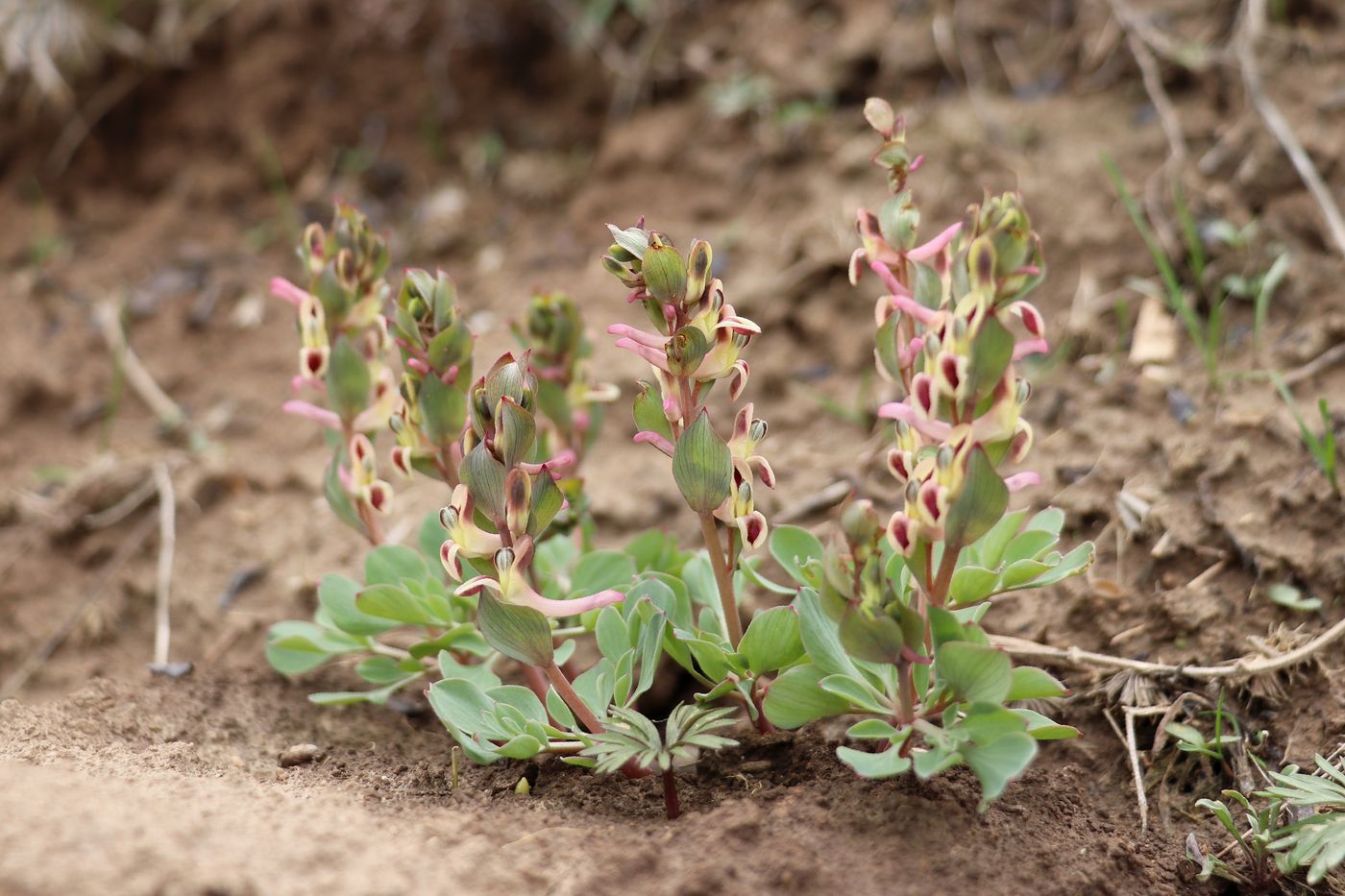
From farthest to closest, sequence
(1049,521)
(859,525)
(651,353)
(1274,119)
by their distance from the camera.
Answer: (1274,119), (1049,521), (651,353), (859,525)

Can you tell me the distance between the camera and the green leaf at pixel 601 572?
7.77ft

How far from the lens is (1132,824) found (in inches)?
85.9

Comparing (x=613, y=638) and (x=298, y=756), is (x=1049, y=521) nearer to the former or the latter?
(x=613, y=638)

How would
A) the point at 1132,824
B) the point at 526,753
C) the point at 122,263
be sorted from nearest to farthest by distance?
the point at 526,753
the point at 1132,824
the point at 122,263

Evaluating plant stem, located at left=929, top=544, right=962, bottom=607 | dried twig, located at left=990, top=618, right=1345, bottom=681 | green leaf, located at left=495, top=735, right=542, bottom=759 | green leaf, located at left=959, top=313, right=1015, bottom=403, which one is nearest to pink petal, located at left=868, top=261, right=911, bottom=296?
green leaf, located at left=959, top=313, right=1015, bottom=403

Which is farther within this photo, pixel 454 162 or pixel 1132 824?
pixel 454 162

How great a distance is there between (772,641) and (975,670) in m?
0.40

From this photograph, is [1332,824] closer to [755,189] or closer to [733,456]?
[733,456]

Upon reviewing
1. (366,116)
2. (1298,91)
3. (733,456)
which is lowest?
(733,456)

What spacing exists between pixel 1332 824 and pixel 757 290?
2351 mm

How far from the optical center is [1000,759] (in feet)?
5.86

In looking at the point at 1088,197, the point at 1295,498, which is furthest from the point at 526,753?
the point at 1088,197

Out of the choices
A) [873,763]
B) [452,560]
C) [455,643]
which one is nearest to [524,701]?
[455,643]

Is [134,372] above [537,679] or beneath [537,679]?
above
